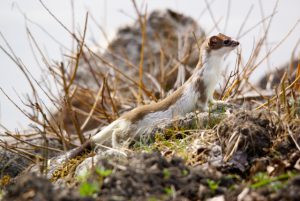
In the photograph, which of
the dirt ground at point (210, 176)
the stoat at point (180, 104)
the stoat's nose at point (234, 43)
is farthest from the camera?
the stoat's nose at point (234, 43)

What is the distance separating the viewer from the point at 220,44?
5676 mm

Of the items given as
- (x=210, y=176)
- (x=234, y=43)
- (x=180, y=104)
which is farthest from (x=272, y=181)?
(x=234, y=43)

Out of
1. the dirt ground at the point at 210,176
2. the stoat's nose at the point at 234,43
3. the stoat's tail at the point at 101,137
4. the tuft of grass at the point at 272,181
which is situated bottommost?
the tuft of grass at the point at 272,181

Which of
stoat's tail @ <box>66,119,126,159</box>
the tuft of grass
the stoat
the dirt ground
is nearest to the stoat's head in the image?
the stoat

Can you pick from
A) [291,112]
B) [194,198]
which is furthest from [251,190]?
[291,112]

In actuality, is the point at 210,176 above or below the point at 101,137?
below

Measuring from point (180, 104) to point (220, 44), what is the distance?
737 millimetres

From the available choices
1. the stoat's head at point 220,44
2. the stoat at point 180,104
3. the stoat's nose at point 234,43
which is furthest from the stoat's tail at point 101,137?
the stoat's nose at point 234,43

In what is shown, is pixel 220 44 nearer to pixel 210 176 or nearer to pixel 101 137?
pixel 101 137

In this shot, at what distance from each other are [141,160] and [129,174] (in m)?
0.21

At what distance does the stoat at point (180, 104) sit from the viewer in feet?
17.8

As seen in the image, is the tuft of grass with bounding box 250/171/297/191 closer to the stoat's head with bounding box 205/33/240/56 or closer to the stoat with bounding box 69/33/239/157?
the stoat with bounding box 69/33/239/157

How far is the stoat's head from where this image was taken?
5656 mm

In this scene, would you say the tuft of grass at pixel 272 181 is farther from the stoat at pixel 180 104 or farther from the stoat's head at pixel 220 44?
the stoat's head at pixel 220 44
